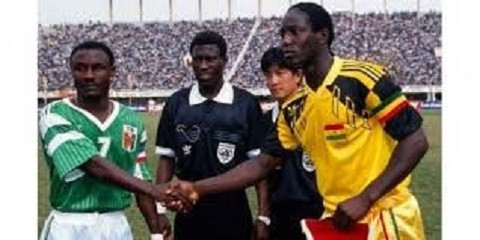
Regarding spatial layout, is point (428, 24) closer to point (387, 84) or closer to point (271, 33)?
point (271, 33)

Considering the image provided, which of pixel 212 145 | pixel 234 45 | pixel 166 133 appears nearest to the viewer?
pixel 212 145

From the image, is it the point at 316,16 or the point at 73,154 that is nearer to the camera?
the point at 316,16

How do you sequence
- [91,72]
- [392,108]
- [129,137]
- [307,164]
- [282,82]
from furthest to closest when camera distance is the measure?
[282,82] → [307,164] → [129,137] → [91,72] → [392,108]

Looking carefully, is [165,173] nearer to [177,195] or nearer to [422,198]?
[177,195]

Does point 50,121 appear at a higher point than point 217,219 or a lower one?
higher

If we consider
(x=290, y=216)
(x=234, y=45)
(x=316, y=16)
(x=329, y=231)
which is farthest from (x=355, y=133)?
(x=234, y=45)

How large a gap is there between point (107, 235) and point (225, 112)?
48.6 inches

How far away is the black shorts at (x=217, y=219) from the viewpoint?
612 cm

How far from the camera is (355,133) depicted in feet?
14.7

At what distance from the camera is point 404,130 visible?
4379mm

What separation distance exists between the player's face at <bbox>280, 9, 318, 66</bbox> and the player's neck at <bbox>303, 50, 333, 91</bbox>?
0.11 feet

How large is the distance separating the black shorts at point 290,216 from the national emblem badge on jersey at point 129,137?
1.15m

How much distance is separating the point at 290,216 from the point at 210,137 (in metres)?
0.70
